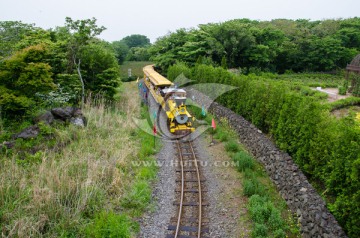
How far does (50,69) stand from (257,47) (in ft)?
97.0

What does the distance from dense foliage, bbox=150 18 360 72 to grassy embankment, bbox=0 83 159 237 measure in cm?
2359

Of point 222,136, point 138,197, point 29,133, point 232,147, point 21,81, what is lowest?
point 138,197

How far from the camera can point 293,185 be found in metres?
9.60

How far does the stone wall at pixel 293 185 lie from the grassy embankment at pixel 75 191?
524 centimetres

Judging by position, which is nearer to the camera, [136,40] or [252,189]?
[252,189]

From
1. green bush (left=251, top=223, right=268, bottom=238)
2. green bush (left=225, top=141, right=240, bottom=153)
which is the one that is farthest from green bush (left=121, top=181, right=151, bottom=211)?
green bush (left=225, top=141, right=240, bottom=153)

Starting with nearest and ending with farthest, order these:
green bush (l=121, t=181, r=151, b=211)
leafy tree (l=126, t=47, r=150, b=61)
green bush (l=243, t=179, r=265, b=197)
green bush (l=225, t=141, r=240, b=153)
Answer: green bush (l=121, t=181, r=151, b=211)
green bush (l=243, t=179, r=265, b=197)
green bush (l=225, t=141, r=240, b=153)
leafy tree (l=126, t=47, r=150, b=61)

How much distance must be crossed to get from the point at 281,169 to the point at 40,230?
878 centimetres

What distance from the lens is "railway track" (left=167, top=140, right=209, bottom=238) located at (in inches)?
344

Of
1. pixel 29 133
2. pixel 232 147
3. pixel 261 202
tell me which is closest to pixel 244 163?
pixel 232 147

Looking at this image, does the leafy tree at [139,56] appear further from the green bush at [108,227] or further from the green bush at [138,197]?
the green bush at [108,227]

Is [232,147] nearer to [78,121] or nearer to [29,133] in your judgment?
[78,121]

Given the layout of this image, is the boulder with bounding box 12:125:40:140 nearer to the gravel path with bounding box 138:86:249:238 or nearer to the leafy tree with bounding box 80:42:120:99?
the gravel path with bounding box 138:86:249:238

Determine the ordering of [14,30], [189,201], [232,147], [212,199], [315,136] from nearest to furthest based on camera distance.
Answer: [315,136] < [189,201] < [212,199] < [232,147] < [14,30]
